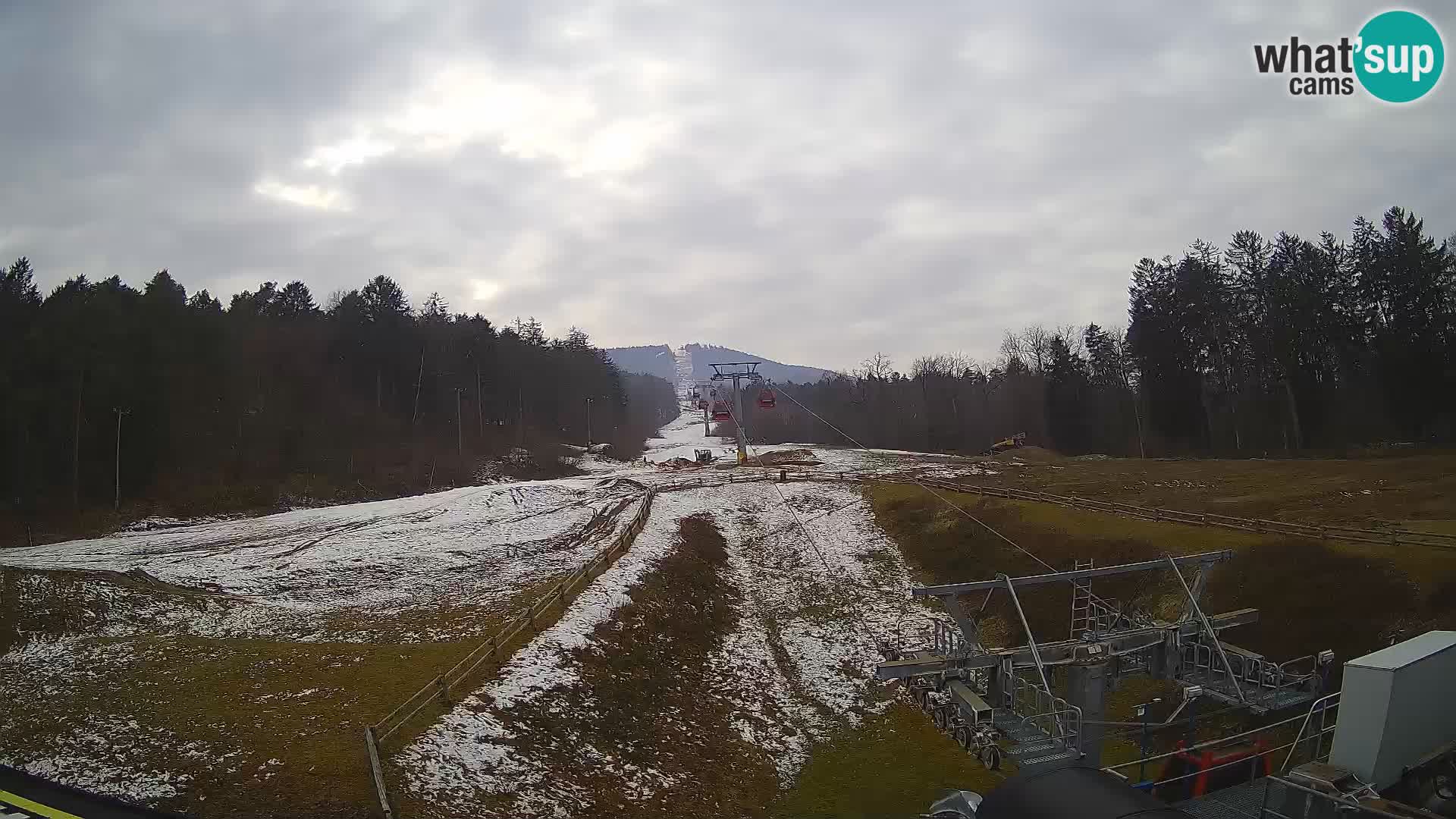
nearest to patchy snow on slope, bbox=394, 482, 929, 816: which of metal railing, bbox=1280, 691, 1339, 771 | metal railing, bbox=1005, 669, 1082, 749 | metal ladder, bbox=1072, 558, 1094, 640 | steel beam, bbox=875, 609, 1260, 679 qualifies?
steel beam, bbox=875, 609, 1260, 679

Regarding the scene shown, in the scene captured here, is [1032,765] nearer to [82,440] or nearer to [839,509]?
[839,509]

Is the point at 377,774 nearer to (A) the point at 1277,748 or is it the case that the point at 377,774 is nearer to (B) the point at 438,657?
(B) the point at 438,657

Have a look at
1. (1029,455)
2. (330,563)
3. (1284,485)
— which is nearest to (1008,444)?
(1029,455)

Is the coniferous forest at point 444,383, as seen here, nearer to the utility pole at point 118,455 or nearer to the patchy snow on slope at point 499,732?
the utility pole at point 118,455

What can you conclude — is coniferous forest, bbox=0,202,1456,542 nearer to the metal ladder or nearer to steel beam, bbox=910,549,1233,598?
the metal ladder

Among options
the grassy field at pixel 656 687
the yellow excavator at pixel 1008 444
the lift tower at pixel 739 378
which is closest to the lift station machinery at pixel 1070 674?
the grassy field at pixel 656 687

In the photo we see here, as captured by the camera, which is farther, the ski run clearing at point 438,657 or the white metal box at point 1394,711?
the ski run clearing at point 438,657

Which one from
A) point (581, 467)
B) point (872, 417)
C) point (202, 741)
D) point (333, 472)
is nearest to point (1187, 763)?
point (202, 741)
